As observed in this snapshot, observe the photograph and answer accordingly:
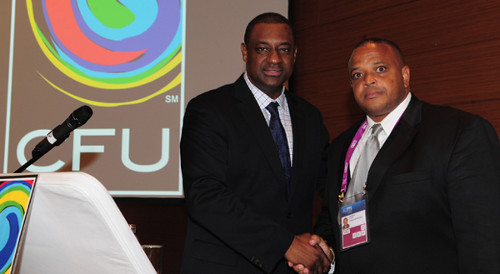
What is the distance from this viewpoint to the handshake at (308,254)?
197 centimetres

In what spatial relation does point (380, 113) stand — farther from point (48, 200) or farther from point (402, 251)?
point (48, 200)

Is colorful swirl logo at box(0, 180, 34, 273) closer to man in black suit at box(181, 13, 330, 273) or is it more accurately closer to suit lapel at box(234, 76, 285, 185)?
man in black suit at box(181, 13, 330, 273)

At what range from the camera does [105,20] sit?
3480 millimetres

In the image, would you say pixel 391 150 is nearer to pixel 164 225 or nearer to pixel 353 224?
pixel 353 224

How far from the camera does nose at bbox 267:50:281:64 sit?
230 centimetres

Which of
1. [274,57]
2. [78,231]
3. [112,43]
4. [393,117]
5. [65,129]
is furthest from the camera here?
[112,43]

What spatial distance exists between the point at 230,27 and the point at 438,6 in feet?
4.15

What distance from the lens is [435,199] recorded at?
168 centimetres

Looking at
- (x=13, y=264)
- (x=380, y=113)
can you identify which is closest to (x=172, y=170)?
(x=380, y=113)

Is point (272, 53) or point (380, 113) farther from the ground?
point (272, 53)

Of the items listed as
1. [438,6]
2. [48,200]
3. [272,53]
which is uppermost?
[438,6]

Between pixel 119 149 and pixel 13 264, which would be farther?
pixel 119 149

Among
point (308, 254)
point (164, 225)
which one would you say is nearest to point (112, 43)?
point (164, 225)

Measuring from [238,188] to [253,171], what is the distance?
0.09 m
